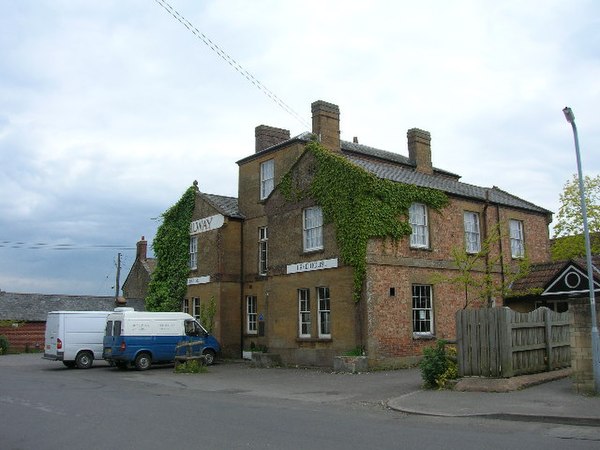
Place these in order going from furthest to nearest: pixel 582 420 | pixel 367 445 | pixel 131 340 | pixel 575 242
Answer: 1. pixel 575 242
2. pixel 131 340
3. pixel 582 420
4. pixel 367 445

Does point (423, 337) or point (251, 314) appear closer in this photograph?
point (423, 337)

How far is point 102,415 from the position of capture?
39.8 feet

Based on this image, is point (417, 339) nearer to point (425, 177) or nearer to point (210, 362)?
point (425, 177)

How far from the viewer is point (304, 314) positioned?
2500 cm

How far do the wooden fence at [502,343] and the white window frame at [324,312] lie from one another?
869cm

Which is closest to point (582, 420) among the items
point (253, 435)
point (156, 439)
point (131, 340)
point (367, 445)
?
point (367, 445)

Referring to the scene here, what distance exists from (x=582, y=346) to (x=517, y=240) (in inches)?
638

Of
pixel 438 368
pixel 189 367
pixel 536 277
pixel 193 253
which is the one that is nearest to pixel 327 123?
pixel 193 253

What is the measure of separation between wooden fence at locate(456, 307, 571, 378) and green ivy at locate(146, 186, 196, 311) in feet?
67.6

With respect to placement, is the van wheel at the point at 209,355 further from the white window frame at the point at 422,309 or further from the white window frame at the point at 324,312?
the white window frame at the point at 422,309

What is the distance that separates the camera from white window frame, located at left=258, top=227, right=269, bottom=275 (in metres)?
30.4

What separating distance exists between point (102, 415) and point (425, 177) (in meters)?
18.7

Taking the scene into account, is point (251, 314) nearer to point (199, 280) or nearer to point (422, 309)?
point (199, 280)

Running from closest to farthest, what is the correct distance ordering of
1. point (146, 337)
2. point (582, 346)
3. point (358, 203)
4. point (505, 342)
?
point (582, 346) < point (505, 342) < point (358, 203) < point (146, 337)
